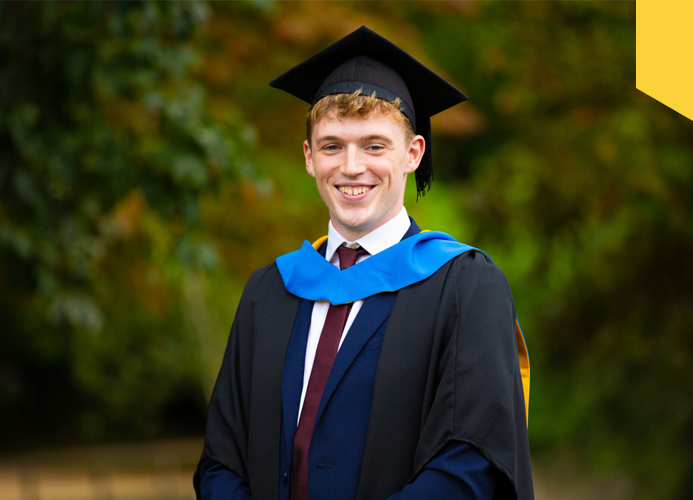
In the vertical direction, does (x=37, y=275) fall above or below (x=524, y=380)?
above

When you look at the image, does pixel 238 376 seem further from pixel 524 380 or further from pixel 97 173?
pixel 97 173

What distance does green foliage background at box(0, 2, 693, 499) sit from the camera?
4.17 meters

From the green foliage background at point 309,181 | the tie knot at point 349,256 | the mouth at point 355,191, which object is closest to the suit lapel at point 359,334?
the tie knot at point 349,256

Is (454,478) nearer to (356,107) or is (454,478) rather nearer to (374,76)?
(356,107)

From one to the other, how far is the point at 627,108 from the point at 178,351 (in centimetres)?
684

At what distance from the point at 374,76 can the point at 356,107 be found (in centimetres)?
15

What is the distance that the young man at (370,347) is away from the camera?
1891 millimetres

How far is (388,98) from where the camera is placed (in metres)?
2.13

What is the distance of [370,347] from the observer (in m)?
2.02

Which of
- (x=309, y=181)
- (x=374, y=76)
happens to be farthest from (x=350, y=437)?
(x=309, y=181)

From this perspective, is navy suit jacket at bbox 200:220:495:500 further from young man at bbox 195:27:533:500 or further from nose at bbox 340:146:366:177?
nose at bbox 340:146:366:177

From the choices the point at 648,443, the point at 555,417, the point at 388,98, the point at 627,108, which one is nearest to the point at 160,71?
the point at 388,98

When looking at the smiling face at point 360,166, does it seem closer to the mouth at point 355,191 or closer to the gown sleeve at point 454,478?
the mouth at point 355,191

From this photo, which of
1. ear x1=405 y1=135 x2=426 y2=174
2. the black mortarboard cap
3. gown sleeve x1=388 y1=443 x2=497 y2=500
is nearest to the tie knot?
ear x1=405 y1=135 x2=426 y2=174
